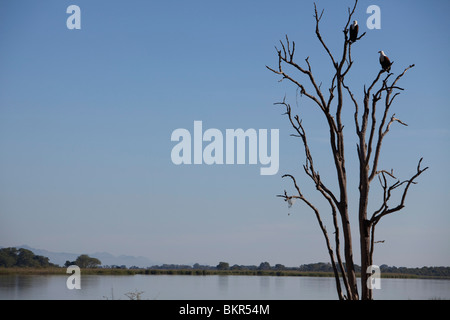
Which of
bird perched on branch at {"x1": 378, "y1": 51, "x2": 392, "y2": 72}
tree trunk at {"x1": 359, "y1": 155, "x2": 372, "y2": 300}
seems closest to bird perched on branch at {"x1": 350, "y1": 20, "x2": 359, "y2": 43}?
bird perched on branch at {"x1": 378, "y1": 51, "x2": 392, "y2": 72}

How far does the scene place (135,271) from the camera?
64.0ft

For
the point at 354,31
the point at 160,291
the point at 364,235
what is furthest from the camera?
the point at 160,291

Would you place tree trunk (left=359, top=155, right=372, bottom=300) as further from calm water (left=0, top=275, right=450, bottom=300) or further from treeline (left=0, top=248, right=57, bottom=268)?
treeline (left=0, top=248, right=57, bottom=268)

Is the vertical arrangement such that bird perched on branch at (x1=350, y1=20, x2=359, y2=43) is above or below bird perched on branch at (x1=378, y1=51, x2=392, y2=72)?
above

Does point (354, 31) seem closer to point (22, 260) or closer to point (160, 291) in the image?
point (160, 291)

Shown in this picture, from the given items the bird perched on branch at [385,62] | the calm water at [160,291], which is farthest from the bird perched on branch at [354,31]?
the calm water at [160,291]

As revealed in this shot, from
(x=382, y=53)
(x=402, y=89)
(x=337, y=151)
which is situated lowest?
(x=337, y=151)

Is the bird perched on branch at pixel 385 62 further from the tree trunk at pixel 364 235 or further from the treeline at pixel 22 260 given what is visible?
the treeline at pixel 22 260

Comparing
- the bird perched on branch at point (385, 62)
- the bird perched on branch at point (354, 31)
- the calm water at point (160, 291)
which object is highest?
the bird perched on branch at point (354, 31)

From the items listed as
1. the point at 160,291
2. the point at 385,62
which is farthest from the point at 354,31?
the point at 160,291
